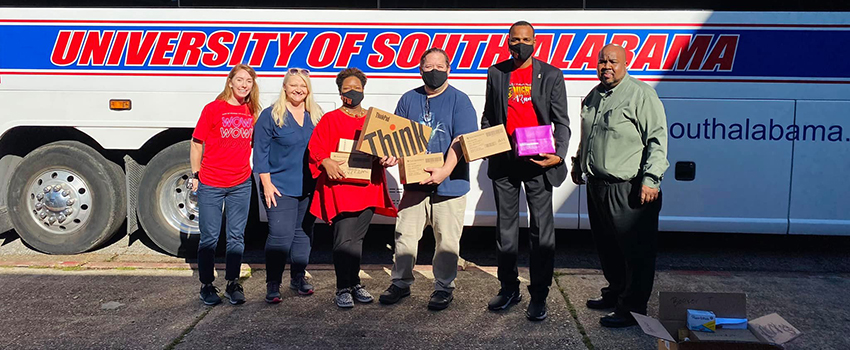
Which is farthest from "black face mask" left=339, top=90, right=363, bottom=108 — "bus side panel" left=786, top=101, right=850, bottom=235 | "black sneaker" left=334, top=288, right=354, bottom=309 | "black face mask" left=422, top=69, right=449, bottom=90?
"bus side panel" left=786, top=101, right=850, bottom=235

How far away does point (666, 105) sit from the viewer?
6098 mm

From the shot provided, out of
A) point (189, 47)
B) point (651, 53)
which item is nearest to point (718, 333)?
point (651, 53)

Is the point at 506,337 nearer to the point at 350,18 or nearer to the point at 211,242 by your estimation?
the point at 211,242

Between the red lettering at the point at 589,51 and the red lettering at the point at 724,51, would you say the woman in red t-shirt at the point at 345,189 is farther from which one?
the red lettering at the point at 724,51

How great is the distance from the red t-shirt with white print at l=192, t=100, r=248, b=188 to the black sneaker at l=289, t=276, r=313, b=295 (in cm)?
89

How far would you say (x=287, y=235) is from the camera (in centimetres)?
507

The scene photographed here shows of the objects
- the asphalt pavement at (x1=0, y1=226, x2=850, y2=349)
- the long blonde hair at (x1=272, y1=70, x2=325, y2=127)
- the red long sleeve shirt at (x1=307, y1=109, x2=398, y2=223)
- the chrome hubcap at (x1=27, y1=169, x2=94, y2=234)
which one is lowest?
the asphalt pavement at (x1=0, y1=226, x2=850, y2=349)

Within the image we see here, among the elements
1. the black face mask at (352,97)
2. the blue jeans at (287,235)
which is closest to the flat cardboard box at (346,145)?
the black face mask at (352,97)

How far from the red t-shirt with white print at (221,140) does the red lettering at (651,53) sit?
331 cm

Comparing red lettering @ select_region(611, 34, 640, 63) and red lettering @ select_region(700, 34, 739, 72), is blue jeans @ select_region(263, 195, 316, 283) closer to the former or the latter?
red lettering @ select_region(611, 34, 640, 63)

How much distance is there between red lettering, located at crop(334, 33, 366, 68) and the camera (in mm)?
6184

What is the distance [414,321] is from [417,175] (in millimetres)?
975

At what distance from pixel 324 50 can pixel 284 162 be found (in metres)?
1.61

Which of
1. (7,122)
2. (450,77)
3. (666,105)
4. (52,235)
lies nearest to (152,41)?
(7,122)
